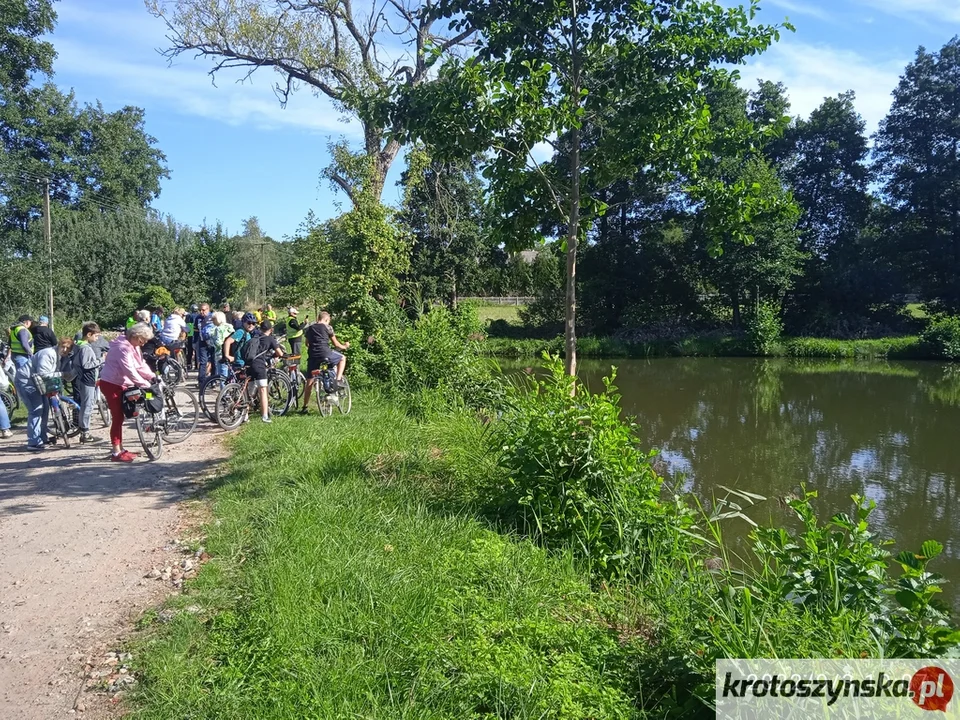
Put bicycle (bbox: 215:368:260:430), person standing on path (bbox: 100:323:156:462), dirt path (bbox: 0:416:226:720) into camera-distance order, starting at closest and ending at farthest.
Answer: dirt path (bbox: 0:416:226:720) < person standing on path (bbox: 100:323:156:462) < bicycle (bbox: 215:368:260:430)

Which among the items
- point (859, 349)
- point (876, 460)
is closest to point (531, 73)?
point (876, 460)

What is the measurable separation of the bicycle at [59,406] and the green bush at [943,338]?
3319cm

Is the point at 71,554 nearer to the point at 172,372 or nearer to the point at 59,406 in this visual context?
the point at 59,406

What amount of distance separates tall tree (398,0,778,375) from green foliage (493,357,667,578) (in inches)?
48.9

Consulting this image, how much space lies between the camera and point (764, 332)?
33.2m

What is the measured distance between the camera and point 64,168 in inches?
1698

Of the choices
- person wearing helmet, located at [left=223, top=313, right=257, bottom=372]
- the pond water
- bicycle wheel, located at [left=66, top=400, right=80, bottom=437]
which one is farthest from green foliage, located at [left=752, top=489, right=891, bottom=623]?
bicycle wheel, located at [left=66, top=400, right=80, bottom=437]

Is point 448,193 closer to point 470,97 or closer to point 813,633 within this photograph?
point 470,97

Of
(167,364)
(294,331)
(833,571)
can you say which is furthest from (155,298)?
(833,571)

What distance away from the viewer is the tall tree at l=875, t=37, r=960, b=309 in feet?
113

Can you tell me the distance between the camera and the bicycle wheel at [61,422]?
9.09m

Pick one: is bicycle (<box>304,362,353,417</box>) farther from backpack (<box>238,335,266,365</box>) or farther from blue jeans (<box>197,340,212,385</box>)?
blue jeans (<box>197,340,212,385</box>)

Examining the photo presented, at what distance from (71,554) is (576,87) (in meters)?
5.94

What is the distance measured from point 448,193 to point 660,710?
83.1 feet
